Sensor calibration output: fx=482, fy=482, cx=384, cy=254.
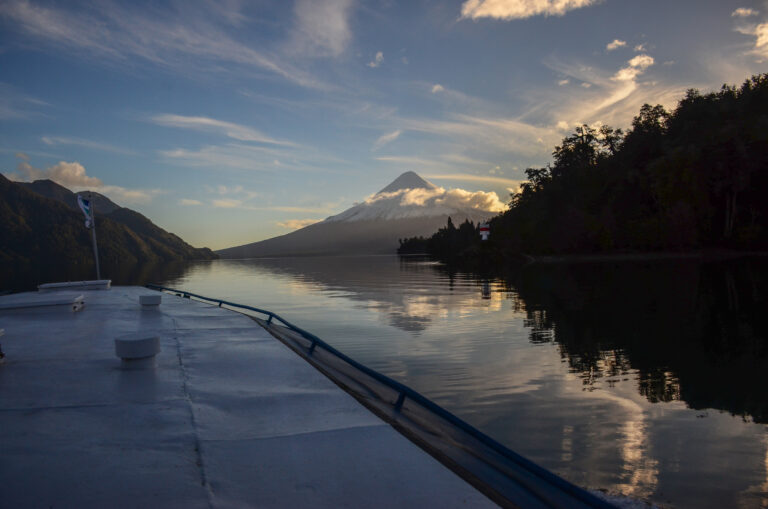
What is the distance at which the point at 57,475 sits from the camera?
5.07 meters

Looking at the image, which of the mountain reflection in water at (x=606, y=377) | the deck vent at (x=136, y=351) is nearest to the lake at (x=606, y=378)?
the mountain reflection in water at (x=606, y=377)

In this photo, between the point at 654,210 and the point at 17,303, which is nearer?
the point at 17,303

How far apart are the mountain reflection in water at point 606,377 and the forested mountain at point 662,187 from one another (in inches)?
2940

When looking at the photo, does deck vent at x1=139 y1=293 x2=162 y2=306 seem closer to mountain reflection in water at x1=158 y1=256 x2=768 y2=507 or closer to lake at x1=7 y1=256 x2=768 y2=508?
mountain reflection in water at x1=158 y1=256 x2=768 y2=507

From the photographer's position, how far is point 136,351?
9.47 m

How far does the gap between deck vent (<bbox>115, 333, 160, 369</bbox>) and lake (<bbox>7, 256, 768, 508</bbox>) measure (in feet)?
21.0

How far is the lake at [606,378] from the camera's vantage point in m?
7.79

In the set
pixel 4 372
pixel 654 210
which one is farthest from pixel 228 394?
pixel 654 210

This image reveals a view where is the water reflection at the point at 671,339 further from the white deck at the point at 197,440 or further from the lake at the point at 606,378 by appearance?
the white deck at the point at 197,440

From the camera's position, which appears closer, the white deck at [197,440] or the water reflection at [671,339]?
the white deck at [197,440]

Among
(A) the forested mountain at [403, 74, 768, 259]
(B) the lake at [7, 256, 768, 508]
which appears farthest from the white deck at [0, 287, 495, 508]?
(A) the forested mountain at [403, 74, 768, 259]

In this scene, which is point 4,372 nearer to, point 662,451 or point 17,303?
point 17,303

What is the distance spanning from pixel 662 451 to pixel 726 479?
1051 mm

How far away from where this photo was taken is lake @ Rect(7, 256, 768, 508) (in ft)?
25.5
